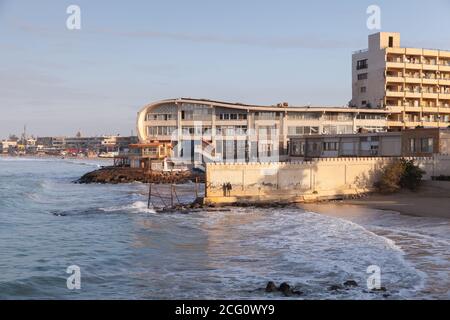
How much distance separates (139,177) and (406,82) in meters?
41.0

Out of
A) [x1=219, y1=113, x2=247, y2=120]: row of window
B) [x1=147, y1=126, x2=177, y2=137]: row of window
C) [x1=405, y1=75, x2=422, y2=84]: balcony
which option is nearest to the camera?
[x1=219, y1=113, x2=247, y2=120]: row of window

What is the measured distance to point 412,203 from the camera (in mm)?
36531

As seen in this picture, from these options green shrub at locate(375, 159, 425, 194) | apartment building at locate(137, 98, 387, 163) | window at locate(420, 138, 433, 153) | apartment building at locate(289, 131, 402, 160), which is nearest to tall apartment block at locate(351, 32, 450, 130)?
apartment building at locate(137, 98, 387, 163)

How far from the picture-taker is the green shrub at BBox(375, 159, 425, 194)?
41.1 meters

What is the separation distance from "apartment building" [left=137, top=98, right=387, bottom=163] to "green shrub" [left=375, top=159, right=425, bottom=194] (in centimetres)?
3338

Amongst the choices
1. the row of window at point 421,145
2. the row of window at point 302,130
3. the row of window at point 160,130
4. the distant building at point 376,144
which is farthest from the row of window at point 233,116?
the row of window at point 421,145

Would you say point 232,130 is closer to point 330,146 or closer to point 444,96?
point 330,146

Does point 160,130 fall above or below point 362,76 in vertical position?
below

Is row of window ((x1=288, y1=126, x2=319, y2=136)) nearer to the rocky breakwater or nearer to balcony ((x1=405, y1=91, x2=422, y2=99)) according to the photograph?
balcony ((x1=405, y1=91, x2=422, y2=99))

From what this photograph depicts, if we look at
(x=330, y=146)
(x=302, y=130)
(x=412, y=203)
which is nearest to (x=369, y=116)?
(x=302, y=130)

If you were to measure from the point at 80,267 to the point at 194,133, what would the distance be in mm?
59704

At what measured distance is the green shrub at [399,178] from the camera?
135 ft
